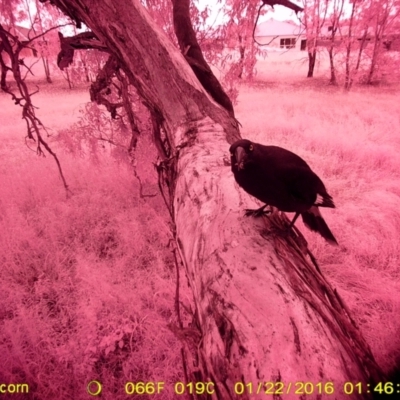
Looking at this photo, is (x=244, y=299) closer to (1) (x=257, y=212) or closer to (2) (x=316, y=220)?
(1) (x=257, y=212)

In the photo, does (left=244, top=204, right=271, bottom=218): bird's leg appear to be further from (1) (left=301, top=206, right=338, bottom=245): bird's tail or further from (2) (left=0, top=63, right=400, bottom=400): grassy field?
(2) (left=0, top=63, right=400, bottom=400): grassy field

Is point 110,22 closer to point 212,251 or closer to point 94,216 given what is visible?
point 212,251

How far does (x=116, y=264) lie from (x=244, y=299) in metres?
2.56

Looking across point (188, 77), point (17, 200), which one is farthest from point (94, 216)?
point (188, 77)

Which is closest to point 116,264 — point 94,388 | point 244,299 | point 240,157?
point 94,388

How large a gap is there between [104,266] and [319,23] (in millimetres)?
16459

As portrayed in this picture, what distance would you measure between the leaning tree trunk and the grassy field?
1.82 ft

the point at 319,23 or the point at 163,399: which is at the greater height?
the point at 319,23

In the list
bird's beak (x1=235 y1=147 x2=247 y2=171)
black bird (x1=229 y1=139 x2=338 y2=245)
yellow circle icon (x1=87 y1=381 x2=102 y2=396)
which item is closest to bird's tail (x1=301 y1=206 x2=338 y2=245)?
black bird (x1=229 y1=139 x2=338 y2=245)

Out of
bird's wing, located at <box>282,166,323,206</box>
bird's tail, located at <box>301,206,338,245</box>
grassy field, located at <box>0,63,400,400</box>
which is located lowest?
grassy field, located at <box>0,63,400,400</box>

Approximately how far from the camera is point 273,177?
52.8 inches

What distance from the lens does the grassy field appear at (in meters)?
2.17

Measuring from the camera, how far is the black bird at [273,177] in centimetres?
134

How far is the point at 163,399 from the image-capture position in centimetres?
194
